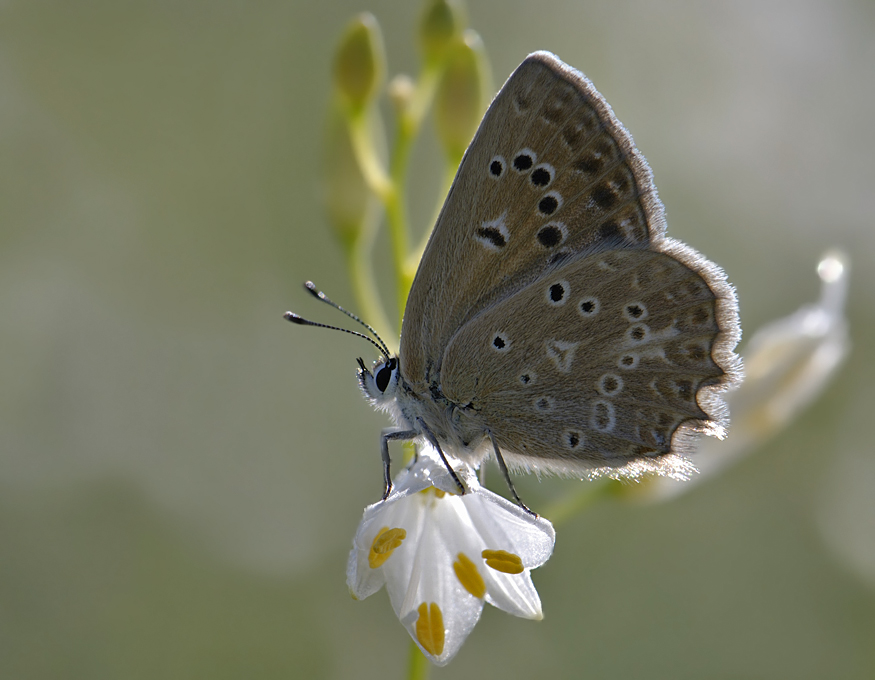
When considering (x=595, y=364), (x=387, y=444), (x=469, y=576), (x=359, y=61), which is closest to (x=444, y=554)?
(x=469, y=576)

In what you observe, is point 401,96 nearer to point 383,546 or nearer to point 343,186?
point 343,186

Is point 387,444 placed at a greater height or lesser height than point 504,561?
greater

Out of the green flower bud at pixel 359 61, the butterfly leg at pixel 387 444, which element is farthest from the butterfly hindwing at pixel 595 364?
the green flower bud at pixel 359 61

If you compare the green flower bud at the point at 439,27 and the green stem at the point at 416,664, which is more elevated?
the green flower bud at the point at 439,27

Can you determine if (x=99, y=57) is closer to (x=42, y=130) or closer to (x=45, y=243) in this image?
(x=42, y=130)

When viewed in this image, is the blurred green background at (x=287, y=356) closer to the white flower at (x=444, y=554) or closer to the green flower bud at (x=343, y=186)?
the green flower bud at (x=343, y=186)

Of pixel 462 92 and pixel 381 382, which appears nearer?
pixel 381 382
